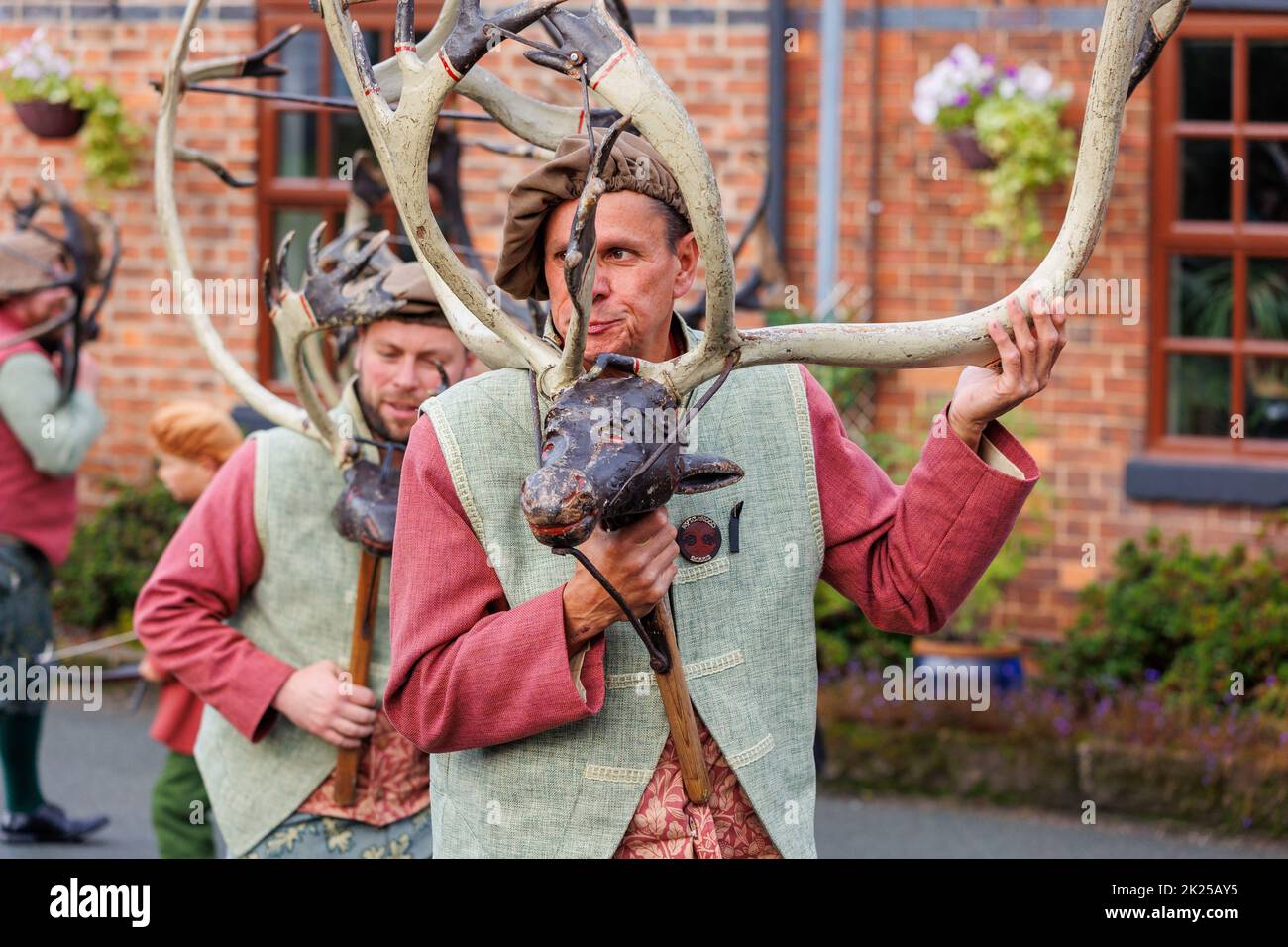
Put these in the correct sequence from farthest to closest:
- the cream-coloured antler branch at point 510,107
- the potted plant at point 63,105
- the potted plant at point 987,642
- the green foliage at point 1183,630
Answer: the potted plant at point 63,105
the potted plant at point 987,642
the green foliage at point 1183,630
the cream-coloured antler branch at point 510,107

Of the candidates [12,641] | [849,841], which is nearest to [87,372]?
[12,641]

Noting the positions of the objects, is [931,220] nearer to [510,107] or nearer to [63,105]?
[63,105]

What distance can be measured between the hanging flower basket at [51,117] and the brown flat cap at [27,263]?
8.66 feet

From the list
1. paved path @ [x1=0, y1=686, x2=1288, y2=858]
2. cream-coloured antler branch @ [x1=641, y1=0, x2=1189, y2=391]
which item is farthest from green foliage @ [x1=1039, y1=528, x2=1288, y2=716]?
cream-coloured antler branch @ [x1=641, y1=0, x2=1189, y2=391]

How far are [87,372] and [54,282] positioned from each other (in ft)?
1.43

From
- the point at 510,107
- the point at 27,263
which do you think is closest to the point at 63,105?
the point at 27,263

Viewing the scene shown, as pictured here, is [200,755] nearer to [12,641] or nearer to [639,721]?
[639,721]

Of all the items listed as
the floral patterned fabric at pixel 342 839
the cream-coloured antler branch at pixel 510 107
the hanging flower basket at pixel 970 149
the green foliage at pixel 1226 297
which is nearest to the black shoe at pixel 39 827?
the floral patterned fabric at pixel 342 839

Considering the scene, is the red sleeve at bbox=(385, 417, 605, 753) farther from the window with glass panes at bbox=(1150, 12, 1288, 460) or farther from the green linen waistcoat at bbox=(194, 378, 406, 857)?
the window with glass panes at bbox=(1150, 12, 1288, 460)

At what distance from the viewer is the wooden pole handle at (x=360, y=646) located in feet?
13.3

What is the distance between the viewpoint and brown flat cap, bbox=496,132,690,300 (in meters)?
2.83

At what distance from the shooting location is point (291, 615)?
427 centimetres

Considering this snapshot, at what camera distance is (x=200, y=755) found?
14.5 ft

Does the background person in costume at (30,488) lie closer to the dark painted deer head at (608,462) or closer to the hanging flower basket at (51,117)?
the hanging flower basket at (51,117)
